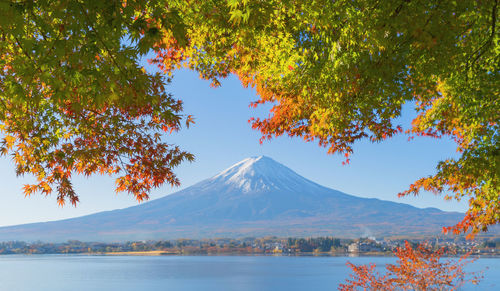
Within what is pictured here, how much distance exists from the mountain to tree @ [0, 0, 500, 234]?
139504 mm

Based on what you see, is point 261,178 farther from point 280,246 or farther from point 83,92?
point 83,92

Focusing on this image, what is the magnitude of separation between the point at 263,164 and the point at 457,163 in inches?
7145

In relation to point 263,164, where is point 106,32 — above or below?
below

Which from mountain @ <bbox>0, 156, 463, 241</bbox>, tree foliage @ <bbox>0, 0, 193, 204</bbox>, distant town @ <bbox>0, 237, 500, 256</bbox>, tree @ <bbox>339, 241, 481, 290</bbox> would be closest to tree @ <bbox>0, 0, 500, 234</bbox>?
tree foliage @ <bbox>0, 0, 193, 204</bbox>

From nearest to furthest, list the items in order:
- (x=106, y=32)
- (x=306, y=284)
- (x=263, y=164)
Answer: (x=106, y=32) → (x=306, y=284) → (x=263, y=164)

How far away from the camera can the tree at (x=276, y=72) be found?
12.8 ft

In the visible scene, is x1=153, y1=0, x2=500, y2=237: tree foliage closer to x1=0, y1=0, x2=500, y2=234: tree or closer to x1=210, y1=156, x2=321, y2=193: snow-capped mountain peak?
x1=0, y1=0, x2=500, y2=234: tree

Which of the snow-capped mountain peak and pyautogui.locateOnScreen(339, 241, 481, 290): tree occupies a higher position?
the snow-capped mountain peak

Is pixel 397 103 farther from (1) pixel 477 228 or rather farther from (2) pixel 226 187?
(2) pixel 226 187

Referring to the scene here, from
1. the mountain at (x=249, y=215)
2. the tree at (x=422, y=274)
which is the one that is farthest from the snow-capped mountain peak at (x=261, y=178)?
the tree at (x=422, y=274)

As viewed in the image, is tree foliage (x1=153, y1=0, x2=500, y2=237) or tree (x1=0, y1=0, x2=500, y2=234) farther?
tree foliage (x1=153, y1=0, x2=500, y2=237)

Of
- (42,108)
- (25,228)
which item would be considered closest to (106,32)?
(42,108)

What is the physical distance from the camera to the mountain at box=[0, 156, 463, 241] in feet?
497

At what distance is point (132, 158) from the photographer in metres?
7.17
